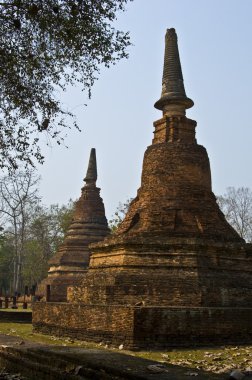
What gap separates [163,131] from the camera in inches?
634

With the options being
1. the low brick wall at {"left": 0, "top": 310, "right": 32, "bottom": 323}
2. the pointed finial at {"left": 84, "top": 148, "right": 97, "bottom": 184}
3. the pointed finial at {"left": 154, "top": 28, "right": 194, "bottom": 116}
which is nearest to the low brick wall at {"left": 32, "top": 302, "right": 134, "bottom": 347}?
the low brick wall at {"left": 0, "top": 310, "right": 32, "bottom": 323}

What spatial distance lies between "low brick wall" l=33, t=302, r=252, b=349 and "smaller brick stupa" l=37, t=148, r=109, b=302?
1326cm

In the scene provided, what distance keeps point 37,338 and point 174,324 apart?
13.1ft

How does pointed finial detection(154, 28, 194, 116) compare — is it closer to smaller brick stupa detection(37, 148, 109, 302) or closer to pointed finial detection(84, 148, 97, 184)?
pointed finial detection(84, 148, 97, 184)

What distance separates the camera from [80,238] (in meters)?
26.9

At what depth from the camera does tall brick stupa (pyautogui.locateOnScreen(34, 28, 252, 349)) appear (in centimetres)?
1126

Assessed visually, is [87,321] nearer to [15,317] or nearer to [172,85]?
[15,317]

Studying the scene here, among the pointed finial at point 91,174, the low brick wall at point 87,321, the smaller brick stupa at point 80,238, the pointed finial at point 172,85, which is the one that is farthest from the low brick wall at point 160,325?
the pointed finial at point 91,174

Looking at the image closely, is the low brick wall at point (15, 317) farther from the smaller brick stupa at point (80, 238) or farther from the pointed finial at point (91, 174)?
the pointed finial at point (91, 174)

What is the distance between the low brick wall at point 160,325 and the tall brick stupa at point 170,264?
Answer: 0.02 m

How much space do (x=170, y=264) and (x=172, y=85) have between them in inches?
253

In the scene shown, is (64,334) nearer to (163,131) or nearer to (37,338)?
(37,338)

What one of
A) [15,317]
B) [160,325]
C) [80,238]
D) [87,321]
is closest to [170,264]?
[160,325]

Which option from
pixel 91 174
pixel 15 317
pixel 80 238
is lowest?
pixel 15 317
